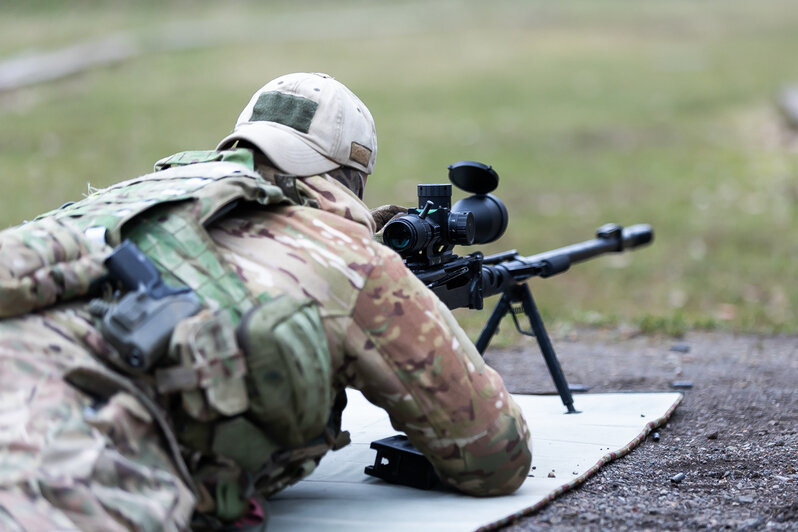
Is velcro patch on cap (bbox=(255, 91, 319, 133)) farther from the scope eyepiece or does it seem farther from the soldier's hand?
the soldier's hand

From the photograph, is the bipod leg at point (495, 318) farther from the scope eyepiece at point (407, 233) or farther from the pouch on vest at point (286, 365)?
the pouch on vest at point (286, 365)

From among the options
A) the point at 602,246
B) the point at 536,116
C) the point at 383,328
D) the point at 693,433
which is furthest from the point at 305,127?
the point at 536,116

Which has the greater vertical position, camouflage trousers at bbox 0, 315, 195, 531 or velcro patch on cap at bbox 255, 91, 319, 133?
velcro patch on cap at bbox 255, 91, 319, 133

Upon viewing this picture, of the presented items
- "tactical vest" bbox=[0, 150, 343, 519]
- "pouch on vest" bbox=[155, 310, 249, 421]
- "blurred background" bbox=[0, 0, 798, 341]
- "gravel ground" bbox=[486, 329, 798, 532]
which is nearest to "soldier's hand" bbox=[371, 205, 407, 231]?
"tactical vest" bbox=[0, 150, 343, 519]

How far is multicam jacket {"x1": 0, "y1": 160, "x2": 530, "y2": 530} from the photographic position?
2.39m

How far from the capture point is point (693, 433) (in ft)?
14.7

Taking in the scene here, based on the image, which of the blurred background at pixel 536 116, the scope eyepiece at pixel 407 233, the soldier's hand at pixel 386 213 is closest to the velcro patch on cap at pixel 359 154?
the scope eyepiece at pixel 407 233

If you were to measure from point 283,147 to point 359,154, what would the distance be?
28 cm

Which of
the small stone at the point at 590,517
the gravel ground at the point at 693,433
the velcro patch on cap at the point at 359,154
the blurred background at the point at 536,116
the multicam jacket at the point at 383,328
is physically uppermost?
the velcro patch on cap at the point at 359,154

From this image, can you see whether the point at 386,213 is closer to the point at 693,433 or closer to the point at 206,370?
the point at 206,370

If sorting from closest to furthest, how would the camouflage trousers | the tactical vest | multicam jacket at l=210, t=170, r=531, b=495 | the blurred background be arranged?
the camouflage trousers < the tactical vest < multicam jacket at l=210, t=170, r=531, b=495 < the blurred background

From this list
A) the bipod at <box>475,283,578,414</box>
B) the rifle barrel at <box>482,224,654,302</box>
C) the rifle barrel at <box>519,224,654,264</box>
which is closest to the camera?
the rifle barrel at <box>482,224,654,302</box>

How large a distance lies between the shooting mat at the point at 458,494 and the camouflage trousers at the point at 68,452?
0.74 metres

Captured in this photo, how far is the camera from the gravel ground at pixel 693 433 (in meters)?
3.33
